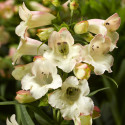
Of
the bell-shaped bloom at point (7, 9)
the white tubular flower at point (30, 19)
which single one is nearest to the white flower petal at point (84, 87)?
the white tubular flower at point (30, 19)

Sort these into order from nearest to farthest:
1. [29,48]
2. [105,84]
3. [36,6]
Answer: [29,48]
[105,84]
[36,6]

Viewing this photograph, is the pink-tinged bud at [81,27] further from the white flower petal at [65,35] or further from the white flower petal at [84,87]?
the white flower petal at [84,87]

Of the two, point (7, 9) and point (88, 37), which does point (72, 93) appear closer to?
point (88, 37)

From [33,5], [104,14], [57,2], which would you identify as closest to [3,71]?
[33,5]

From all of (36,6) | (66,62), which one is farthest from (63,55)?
(36,6)

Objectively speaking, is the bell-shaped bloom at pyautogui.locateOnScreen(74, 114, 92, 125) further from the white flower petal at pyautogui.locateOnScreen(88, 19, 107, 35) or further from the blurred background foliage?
the blurred background foliage

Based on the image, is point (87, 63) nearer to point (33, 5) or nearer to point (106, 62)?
point (106, 62)
